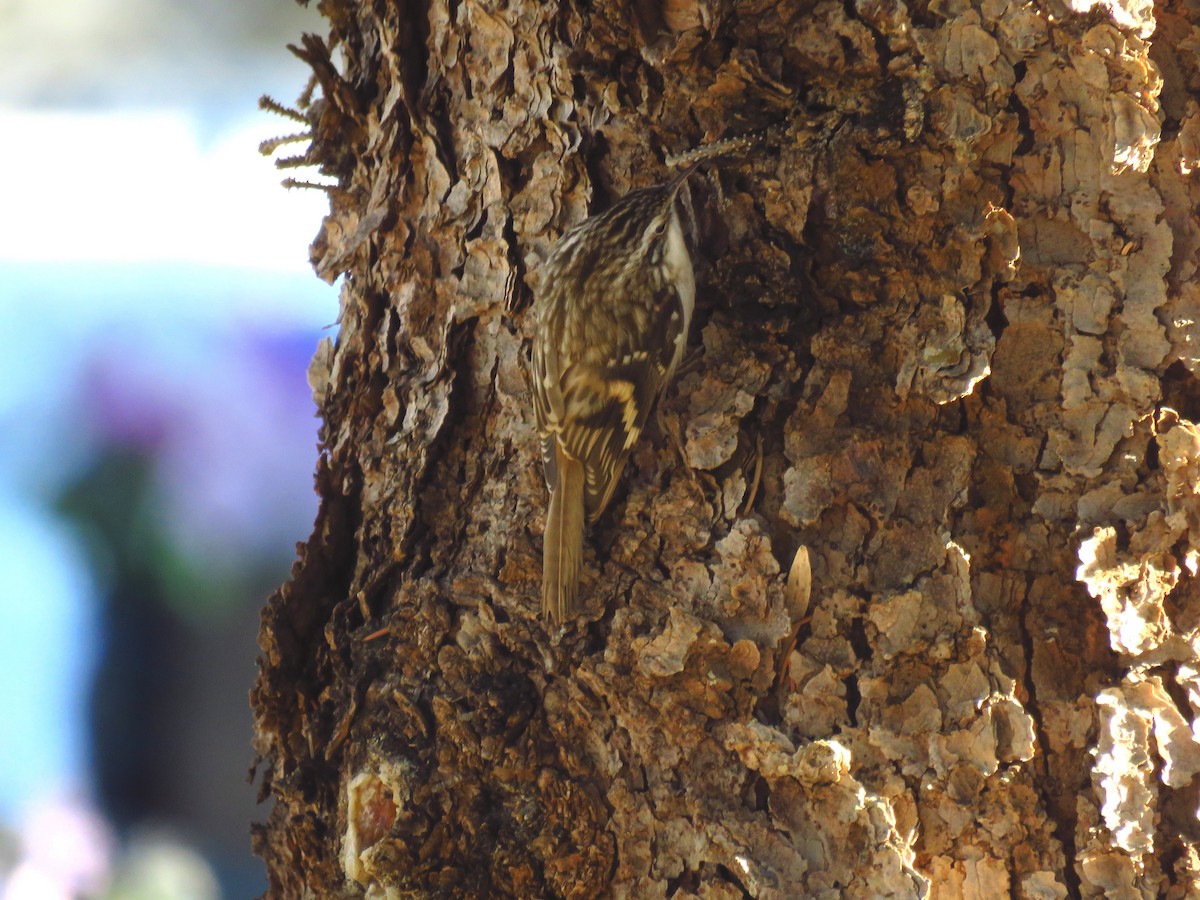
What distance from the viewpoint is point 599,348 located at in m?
1.66

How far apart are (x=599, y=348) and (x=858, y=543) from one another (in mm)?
610

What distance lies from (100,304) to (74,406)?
0.91 feet

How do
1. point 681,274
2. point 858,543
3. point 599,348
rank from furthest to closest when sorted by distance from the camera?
point 599,348 < point 681,274 < point 858,543

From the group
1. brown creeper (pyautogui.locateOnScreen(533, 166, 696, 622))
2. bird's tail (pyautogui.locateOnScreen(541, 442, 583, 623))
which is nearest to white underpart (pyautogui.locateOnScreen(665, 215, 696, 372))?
brown creeper (pyautogui.locateOnScreen(533, 166, 696, 622))

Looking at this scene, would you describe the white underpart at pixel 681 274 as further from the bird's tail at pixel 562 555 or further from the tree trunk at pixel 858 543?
the bird's tail at pixel 562 555

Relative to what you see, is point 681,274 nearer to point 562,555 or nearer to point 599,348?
point 599,348

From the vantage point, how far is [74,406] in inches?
90.6

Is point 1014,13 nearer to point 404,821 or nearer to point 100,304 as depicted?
point 404,821

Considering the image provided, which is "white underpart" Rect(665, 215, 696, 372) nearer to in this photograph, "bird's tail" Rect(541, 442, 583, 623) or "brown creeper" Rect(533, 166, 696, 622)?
"brown creeper" Rect(533, 166, 696, 622)

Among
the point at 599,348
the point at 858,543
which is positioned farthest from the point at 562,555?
the point at 599,348

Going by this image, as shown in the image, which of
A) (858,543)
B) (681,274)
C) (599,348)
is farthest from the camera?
(599,348)

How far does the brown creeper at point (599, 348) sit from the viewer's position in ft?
4.32

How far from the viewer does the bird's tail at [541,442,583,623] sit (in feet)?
4.19

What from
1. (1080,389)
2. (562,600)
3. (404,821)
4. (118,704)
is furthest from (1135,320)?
(118,704)
